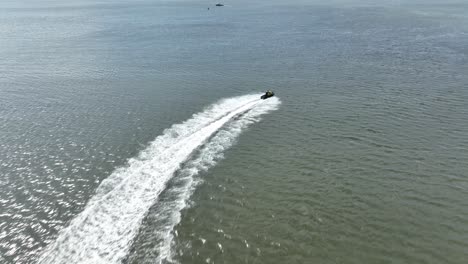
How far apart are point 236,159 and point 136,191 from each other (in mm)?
9574

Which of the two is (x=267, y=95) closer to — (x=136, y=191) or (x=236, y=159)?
(x=236, y=159)

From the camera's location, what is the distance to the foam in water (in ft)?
75.7

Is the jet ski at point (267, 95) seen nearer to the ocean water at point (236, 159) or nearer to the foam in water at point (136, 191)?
the ocean water at point (236, 159)

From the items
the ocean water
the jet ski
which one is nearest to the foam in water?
the ocean water

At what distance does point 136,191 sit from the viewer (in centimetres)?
2897

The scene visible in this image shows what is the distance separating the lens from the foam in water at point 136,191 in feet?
75.7

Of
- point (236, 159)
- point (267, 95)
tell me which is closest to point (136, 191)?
point (236, 159)

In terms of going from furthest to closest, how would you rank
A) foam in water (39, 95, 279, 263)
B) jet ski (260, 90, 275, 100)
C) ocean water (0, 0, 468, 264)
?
jet ski (260, 90, 275, 100)
ocean water (0, 0, 468, 264)
foam in water (39, 95, 279, 263)

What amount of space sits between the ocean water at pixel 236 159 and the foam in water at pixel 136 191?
0.13m

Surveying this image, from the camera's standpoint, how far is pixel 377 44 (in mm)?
82000

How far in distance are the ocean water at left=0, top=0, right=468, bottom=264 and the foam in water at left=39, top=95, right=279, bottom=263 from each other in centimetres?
13

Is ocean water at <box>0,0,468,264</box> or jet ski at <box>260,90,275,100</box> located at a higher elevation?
jet ski at <box>260,90,275,100</box>

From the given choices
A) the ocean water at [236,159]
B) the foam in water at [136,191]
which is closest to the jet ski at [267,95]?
the ocean water at [236,159]

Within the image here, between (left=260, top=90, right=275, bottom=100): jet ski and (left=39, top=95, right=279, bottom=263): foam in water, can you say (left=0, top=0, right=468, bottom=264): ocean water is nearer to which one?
(left=39, top=95, right=279, bottom=263): foam in water
